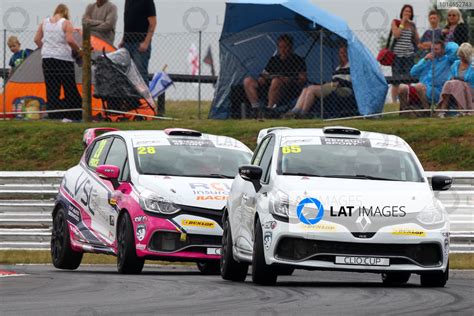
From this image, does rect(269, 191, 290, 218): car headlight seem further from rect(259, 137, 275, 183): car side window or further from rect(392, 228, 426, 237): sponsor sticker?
rect(392, 228, 426, 237): sponsor sticker

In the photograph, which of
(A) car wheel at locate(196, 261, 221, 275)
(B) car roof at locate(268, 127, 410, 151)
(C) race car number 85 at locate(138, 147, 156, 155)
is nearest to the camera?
(B) car roof at locate(268, 127, 410, 151)

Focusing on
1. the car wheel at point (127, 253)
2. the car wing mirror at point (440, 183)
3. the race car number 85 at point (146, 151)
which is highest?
the car wing mirror at point (440, 183)

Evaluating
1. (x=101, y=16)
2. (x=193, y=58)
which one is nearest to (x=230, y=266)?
(x=101, y=16)

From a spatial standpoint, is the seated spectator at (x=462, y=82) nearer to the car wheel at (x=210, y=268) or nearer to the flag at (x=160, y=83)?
the flag at (x=160, y=83)

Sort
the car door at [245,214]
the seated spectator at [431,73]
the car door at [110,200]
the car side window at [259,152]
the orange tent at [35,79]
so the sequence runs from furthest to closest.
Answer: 1. the orange tent at [35,79]
2. the seated spectator at [431,73]
3. the car door at [110,200]
4. the car side window at [259,152]
5. the car door at [245,214]

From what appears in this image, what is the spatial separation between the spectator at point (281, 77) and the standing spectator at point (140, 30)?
1811 millimetres

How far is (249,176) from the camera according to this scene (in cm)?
1290

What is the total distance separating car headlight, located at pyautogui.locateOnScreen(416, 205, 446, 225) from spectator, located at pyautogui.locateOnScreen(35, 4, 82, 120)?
1230cm

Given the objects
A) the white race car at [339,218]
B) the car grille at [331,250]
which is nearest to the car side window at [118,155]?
the white race car at [339,218]

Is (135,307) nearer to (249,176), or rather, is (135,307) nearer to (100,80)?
(249,176)

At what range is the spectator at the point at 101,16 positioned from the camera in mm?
24422

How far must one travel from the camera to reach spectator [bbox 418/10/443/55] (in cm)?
2269

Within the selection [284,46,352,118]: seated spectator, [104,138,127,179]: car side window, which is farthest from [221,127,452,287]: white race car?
[284,46,352,118]: seated spectator

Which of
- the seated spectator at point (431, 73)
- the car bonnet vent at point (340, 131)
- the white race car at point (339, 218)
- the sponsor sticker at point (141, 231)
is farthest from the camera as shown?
the seated spectator at point (431, 73)
